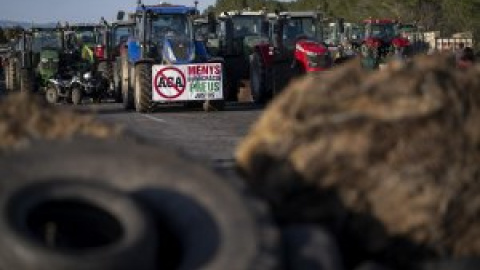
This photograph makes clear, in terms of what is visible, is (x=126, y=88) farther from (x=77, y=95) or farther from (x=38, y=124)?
(x=38, y=124)

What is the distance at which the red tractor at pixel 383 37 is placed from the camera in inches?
1822

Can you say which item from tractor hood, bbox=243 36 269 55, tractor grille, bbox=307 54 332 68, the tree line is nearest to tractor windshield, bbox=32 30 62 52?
tractor hood, bbox=243 36 269 55

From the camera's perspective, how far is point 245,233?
224 inches

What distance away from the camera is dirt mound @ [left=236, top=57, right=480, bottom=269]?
6340 mm

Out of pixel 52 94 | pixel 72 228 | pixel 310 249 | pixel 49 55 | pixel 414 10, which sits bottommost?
pixel 52 94

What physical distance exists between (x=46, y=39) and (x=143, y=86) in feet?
41.9

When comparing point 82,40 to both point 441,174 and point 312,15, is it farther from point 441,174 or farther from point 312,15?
point 441,174

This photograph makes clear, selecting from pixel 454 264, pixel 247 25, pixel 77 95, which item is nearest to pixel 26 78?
pixel 77 95

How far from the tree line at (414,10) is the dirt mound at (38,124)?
48.1 meters

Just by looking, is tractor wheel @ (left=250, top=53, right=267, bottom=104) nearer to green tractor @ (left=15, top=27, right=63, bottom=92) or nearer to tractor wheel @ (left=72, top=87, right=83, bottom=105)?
tractor wheel @ (left=72, top=87, right=83, bottom=105)

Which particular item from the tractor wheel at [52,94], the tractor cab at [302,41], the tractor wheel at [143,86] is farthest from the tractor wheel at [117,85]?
the tractor wheel at [143,86]

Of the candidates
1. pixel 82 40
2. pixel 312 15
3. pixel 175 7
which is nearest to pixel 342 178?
pixel 175 7

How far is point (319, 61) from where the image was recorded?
29.9 m

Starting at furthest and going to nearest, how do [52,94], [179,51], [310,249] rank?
[52,94]
[179,51]
[310,249]
